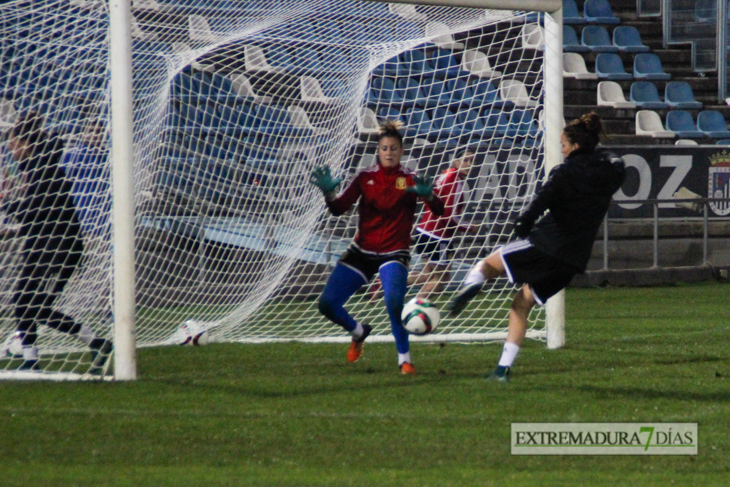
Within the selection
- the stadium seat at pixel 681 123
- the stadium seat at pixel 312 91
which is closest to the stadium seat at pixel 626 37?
the stadium seat at pixel 681 123

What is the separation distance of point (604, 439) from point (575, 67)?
572 inches

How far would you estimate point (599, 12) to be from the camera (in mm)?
19812

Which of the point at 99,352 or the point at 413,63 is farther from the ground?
the point at 413,63

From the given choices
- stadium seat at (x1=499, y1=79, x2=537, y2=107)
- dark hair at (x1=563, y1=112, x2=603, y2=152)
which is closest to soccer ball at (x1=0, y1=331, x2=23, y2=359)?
dark hair at (x1=563, y1=112, x2=603, y2=152)

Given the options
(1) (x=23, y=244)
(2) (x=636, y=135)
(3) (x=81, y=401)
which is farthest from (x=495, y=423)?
(2) (x=636, y=135)

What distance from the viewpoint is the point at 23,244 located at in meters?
6.92

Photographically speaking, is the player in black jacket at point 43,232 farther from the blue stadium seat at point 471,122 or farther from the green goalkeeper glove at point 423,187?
the blue stadium seat at point 471,122

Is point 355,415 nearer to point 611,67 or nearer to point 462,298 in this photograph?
point 462,298

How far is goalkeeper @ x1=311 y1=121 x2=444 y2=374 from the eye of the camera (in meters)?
6.47

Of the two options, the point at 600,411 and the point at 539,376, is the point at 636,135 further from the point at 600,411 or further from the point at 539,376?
the point at 600,411

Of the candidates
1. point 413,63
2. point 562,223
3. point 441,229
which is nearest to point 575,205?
point 562,223

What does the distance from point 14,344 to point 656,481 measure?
15.8ft

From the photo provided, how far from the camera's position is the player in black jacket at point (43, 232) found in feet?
21.9

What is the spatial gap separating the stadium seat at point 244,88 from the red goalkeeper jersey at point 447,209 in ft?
6.95
